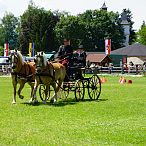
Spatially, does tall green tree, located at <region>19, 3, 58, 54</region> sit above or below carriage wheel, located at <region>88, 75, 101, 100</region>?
above

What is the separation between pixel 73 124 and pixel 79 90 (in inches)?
264

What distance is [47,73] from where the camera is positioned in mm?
16641

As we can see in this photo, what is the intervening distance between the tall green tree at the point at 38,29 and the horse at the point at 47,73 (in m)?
80.9

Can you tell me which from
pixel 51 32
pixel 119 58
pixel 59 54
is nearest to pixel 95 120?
pixel 59 54

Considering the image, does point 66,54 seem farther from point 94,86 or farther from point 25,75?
point 25,75

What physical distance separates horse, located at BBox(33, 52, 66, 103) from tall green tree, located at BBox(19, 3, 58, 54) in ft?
265

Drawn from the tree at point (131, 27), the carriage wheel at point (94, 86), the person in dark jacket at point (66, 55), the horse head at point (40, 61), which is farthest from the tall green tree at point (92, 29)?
the horse head at point (40, 61)

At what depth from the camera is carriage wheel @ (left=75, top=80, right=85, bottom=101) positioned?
18.0m

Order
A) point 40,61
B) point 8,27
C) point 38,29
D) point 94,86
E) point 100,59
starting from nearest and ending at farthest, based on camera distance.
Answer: point 40,61 < point 94,86 < point 100,59 < point 38,29 < point 8,27

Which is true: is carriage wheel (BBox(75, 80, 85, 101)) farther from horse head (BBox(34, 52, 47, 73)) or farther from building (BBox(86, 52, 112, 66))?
building (BBox(86, 52, 112, 66))

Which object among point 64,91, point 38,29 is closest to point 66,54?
point 64,91

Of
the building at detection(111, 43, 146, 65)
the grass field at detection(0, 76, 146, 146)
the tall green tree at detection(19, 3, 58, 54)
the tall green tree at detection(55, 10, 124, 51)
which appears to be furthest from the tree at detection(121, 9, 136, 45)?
the grass field at detection(0, 76, 146, 146)

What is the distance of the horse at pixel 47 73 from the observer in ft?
53.8

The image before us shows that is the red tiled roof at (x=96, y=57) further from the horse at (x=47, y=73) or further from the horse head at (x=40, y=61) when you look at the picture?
the horse head at (x=40, y=61)
